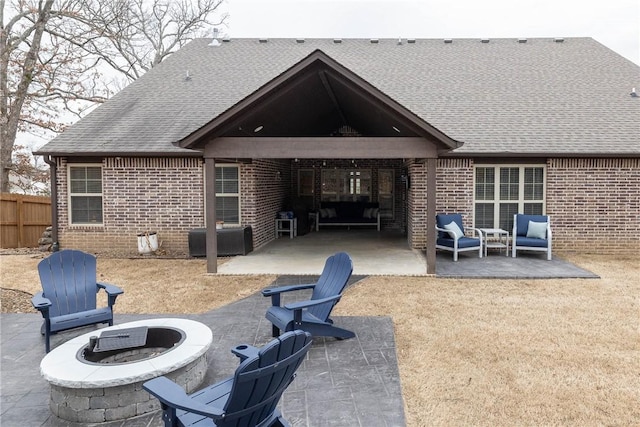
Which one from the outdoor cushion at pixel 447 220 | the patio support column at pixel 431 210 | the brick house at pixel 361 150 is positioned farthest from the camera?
the outdoor cushion at pixel 447 220

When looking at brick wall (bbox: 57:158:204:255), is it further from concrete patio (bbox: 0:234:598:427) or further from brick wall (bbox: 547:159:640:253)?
brick wall (bbox: 547:159:640:253)

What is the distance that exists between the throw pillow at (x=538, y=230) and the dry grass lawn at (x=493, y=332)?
962 millimetres

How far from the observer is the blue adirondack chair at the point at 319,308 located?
184 inches

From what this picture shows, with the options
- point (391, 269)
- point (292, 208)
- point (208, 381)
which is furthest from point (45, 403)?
point (292, 208)

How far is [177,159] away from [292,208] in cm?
430

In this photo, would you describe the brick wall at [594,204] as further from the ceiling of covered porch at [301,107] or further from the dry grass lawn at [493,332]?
the ceiling of covered porch at [301,107]

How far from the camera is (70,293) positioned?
5.07 m

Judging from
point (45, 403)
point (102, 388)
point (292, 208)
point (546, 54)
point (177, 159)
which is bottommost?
point (45, 403)

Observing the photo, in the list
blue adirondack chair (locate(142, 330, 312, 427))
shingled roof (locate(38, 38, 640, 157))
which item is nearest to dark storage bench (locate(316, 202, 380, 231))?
shingled roof (locate(38, 38, 640, 157))

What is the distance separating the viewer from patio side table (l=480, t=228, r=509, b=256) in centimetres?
1018

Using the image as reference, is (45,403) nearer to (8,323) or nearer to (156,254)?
(8,323)

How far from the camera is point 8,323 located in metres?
5.67

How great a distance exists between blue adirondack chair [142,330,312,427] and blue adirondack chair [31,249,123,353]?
250 cm

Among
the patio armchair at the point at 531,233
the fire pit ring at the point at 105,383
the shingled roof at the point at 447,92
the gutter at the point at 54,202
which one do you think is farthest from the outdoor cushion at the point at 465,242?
the gutter at the point at 54,202
